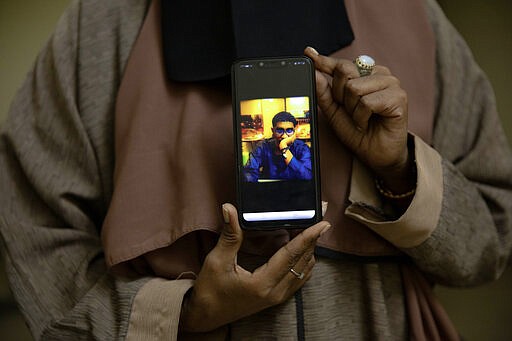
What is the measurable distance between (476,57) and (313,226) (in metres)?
0.77

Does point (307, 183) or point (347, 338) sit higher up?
point (307, 183)

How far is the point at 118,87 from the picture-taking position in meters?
1.10

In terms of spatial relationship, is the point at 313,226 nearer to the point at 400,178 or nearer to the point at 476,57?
the point at 400,178

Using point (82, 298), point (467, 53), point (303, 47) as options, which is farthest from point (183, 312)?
point (467, 53)

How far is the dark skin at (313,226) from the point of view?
0.92 meters

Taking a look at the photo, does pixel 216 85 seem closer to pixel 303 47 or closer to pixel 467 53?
pixel 303 47

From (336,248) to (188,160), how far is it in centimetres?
24

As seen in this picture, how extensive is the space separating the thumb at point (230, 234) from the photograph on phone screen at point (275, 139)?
0.16ft

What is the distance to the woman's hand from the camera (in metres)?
0.92

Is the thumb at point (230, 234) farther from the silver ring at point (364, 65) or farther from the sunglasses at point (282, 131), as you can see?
the silver ring at point (364, 65)

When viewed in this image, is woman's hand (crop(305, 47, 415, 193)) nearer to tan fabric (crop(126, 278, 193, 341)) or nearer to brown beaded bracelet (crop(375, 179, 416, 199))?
brown beaded bracelet (crop(375, 179, 416, 199))

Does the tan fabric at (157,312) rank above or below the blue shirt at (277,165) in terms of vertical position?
below

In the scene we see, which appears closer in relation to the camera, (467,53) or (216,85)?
(216,85)

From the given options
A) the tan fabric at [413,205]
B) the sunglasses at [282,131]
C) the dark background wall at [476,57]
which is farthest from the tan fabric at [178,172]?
the dark background wall at [476,57]
